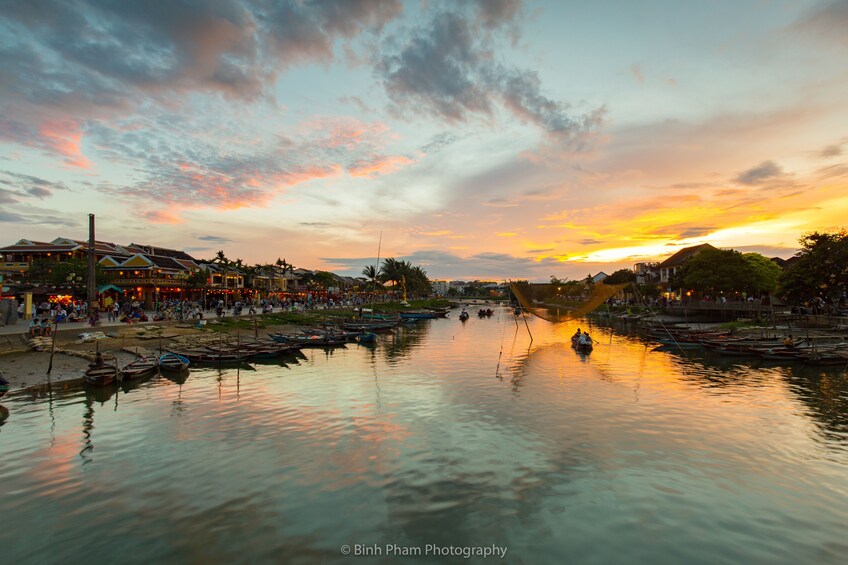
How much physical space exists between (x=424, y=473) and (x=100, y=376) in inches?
853

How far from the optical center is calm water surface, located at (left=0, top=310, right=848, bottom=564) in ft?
33.6

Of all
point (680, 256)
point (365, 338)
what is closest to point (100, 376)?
point (365, 338)

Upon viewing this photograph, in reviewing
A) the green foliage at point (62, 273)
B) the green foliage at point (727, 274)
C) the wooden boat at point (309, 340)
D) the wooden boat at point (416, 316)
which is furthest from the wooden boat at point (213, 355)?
the green foliage at point (727, 274)

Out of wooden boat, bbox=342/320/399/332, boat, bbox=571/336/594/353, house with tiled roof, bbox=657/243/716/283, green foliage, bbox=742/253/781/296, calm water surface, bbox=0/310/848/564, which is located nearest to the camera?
calm water surface, bbox=0/310/848/564

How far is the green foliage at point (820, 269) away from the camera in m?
46.0

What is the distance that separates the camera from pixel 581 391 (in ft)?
85.5

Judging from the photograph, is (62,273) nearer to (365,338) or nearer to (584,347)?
(365,338)

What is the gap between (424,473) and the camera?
13.9m

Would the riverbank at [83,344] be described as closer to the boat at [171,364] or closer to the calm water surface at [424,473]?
the boat at [171,364]

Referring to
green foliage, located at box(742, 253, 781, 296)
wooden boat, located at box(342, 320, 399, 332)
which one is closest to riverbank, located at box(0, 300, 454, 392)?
wooden boat, located at box(342, 320, 399, 332)

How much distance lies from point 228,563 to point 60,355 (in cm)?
2932

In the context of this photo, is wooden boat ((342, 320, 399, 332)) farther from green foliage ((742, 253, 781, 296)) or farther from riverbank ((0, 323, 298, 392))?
green foliage ((742, 253, 781, 296))

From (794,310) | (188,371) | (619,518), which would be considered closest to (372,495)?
(619,518)

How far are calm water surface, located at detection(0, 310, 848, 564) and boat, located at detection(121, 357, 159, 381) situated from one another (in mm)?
1500
